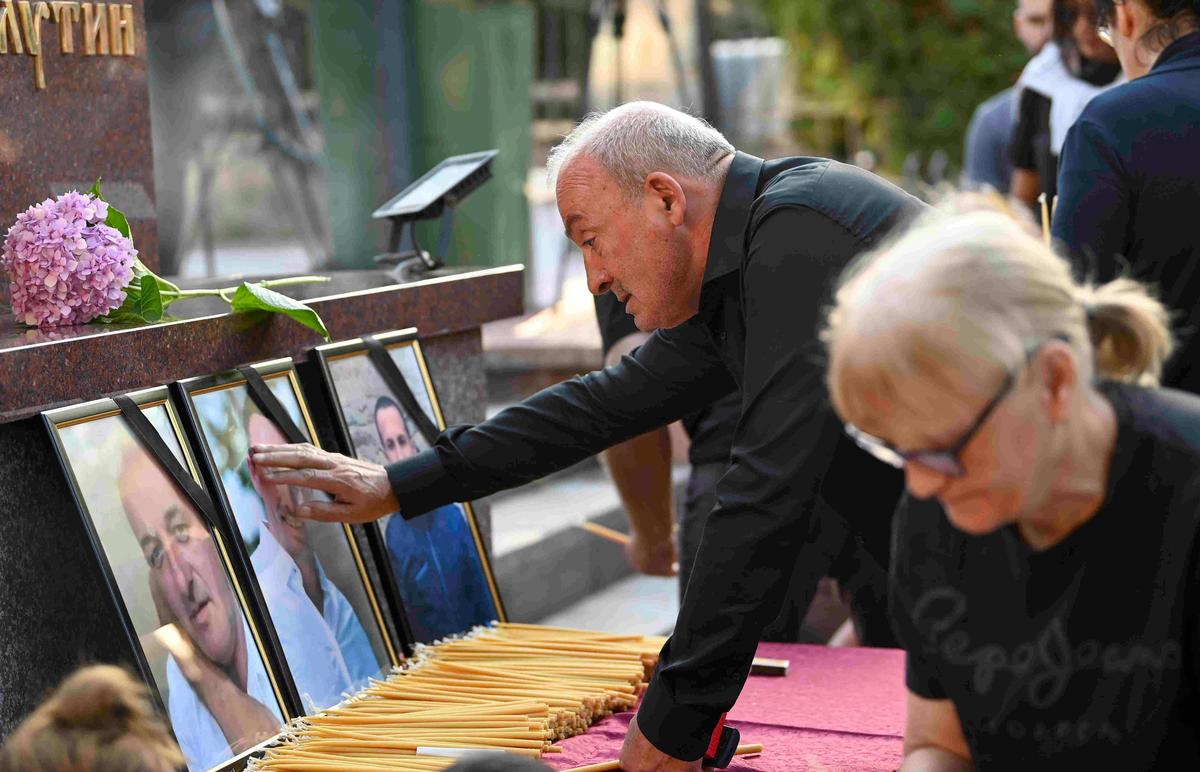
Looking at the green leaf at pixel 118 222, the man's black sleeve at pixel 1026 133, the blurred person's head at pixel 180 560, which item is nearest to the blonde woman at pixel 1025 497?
the blurred person's head at pixel 180 560

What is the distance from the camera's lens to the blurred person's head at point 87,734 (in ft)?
4.91

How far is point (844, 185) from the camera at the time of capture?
2.36m

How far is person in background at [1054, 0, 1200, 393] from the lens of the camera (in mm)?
2588

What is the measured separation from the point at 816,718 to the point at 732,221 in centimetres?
88

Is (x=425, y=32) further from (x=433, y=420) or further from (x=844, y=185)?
(x=844, y=185)

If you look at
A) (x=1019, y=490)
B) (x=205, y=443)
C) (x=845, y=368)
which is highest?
(x=845, y=368)

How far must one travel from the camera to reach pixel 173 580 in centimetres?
239

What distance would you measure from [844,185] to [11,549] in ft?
4.42

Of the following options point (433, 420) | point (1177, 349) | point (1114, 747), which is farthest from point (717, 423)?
point (1114, 747)

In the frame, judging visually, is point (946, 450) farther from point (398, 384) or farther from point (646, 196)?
point (398, 384)

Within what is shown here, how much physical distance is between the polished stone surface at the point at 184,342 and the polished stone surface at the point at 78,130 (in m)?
0.39

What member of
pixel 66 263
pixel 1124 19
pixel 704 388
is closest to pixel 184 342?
pixel 66 263

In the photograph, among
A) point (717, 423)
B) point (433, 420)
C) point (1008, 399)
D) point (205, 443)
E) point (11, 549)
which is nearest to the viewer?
point (1008, 399)

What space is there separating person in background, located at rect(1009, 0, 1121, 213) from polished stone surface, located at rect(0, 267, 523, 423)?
1.92 metres
